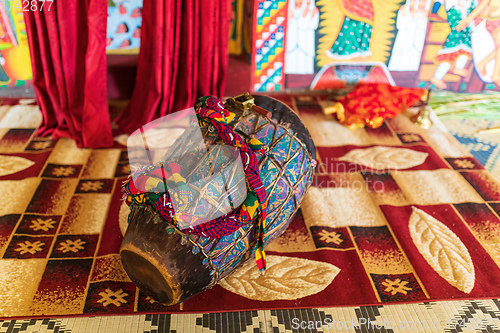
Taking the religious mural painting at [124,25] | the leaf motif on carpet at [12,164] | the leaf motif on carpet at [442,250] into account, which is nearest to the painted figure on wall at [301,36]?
the religious mural painting at [124,25]

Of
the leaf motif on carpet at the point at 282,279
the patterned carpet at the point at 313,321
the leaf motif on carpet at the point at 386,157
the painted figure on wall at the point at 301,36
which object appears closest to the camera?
the patterned carpet at the point at 313,321

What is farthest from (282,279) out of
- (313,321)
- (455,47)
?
(455,47)

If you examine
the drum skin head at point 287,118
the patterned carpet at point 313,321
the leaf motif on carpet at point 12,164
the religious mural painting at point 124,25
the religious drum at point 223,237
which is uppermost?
the religious mural painting at point 124,25

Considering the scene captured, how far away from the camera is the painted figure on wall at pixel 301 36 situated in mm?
2494

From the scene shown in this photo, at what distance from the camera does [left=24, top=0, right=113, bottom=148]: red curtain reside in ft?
6.45

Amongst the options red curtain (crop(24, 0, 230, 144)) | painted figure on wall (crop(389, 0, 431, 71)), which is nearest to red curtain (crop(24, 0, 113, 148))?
red curtain (crop(24, 0, 230, 144))

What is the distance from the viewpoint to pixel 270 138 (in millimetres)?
1428

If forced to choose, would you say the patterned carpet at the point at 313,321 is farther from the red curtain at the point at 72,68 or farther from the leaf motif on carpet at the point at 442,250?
the red curtain at the point at 72,68

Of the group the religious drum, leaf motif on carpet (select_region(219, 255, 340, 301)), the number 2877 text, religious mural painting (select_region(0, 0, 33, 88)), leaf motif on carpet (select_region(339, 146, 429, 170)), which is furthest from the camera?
religious mural painting (select_region(0, 0, 33, 88))

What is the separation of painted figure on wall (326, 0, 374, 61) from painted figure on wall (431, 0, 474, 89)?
47 centimetres

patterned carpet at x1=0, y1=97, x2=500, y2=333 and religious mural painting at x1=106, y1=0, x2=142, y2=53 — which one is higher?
religious mural painting at x1=106, y1=0, x2=142, y2=53

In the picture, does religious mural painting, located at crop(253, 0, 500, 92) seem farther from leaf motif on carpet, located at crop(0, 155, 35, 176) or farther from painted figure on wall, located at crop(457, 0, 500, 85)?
leaf motif on carpet, located at crop(0, 155, 35, 176)

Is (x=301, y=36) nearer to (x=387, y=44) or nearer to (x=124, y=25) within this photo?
(x=387, y=44)

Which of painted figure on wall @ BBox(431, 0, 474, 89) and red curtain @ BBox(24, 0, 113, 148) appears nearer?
red curtain @ BBox(24, 0, 113, 148)
